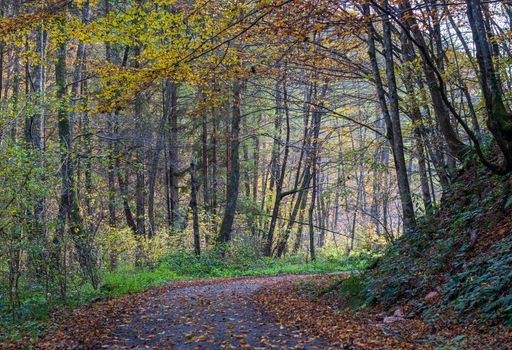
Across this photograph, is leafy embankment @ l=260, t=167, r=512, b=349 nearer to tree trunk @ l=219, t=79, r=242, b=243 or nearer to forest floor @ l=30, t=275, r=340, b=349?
forest floor @ l=30, t=275, r=340, b=349

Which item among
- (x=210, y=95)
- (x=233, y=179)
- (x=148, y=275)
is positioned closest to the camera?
(x=210, y=95)

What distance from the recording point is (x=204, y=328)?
→ 6.30 meters

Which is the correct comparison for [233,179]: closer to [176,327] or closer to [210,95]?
[210,95]

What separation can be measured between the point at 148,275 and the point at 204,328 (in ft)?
24.4

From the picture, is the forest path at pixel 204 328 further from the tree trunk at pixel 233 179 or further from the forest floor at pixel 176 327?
the tree trunk at pixel 233 179

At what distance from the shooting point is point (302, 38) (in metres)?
7.43

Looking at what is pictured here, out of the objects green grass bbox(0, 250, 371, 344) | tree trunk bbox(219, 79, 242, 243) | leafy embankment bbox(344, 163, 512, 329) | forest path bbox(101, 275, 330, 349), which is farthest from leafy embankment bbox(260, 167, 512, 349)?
tree trunk bbox(219, 79, 242, 243)

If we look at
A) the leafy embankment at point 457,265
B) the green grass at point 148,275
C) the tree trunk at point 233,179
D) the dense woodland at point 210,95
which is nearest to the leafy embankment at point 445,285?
the leafy embankment at point 457,265

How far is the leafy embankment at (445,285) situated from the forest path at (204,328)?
1.58ft

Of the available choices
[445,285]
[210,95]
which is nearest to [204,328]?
[445,285]

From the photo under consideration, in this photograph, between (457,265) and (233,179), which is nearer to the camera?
(457,265)

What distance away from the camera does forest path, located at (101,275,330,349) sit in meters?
5.36

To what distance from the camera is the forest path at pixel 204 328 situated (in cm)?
536

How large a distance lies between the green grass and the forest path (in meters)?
1.30
